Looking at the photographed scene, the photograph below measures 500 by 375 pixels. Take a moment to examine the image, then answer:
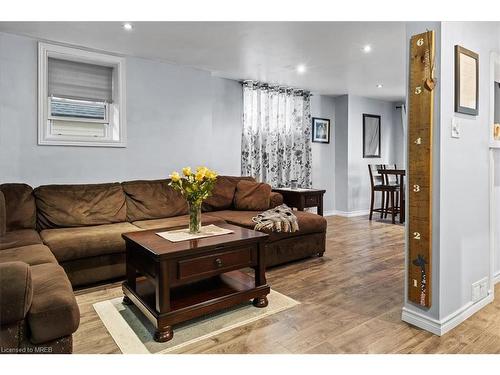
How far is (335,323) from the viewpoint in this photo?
2.18 meters

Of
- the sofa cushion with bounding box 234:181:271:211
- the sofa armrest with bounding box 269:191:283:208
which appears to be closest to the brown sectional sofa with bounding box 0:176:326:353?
the sofa armrest with bounding box 269:191:283:208

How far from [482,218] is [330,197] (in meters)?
4.33

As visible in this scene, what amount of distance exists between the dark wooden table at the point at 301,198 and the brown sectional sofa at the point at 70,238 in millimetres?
310

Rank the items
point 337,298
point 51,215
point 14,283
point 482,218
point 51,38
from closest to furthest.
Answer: point 14,283
point 482,218
point 337,298
point 51,215
point 51,38

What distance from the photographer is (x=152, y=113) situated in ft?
13.5

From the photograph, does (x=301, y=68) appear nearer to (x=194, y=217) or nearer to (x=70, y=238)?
(x=194, y=217)

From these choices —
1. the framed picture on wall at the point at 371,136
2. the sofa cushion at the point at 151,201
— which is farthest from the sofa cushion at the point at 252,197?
the framed picture on wall at the point at 371,136

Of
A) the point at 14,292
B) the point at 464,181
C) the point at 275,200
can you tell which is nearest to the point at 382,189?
the point at 275,200

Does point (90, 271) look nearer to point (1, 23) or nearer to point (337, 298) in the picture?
point (337, 298)

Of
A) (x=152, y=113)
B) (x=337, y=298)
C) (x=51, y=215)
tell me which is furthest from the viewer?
(x=152, y=113)

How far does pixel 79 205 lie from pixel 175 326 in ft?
5.94

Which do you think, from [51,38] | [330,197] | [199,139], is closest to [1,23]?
[51,38]

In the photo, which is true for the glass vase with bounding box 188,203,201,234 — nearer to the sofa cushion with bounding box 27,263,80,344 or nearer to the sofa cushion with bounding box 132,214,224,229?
the sofa cushion with bounding box 132,214,224,229

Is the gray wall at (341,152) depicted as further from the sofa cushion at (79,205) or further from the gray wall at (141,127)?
the sofa cushion at (79,205)
